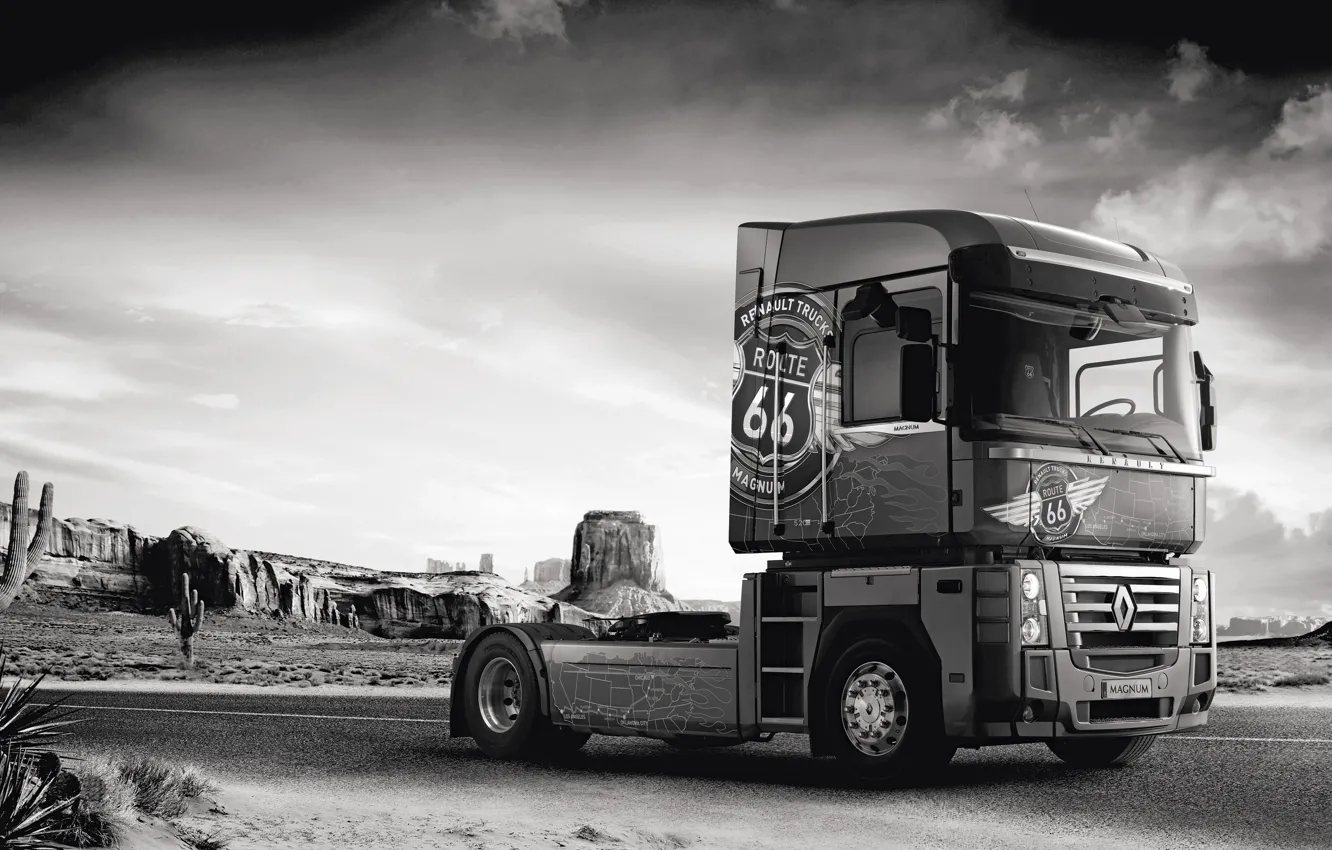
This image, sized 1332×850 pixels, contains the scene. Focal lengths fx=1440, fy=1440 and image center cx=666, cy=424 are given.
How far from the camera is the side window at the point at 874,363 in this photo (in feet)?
36.3

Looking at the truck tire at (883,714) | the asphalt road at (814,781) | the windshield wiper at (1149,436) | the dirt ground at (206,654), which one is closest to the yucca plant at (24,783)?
the dirt ground at (206,654)

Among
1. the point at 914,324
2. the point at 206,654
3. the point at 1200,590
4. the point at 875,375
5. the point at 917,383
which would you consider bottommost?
the point at 206,654

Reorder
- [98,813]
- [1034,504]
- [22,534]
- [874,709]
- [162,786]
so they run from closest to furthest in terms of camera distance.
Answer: [98,813] → [162,786] → [1034,504] → [874,709] → [22,534]

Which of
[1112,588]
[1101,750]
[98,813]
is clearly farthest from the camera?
[1101,750]

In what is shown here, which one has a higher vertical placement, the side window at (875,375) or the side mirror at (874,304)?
the side mirror at (874,304)

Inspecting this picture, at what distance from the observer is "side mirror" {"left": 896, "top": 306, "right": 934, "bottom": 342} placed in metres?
10.7

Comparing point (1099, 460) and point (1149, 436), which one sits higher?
point (1149, 436)

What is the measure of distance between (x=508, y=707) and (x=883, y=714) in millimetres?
4518

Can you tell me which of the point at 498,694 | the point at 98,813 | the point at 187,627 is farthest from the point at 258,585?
the point at 98,813

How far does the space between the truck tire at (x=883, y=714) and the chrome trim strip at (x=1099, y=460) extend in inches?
66.4

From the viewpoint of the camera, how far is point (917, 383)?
10570mm

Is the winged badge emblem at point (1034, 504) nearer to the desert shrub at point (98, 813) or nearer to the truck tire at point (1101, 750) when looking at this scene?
the truck tire at point (1101, 750)

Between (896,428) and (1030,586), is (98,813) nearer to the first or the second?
(896,428)

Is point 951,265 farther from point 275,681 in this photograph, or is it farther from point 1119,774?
point 275,681
